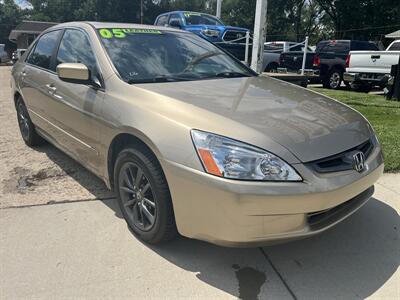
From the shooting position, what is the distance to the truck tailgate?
1174 centimetres

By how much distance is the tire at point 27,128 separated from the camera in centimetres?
540

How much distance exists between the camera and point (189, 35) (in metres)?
4.47

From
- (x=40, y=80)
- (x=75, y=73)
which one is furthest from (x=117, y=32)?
(x=40, y=80)

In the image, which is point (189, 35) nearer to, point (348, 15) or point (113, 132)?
point (113, 132)

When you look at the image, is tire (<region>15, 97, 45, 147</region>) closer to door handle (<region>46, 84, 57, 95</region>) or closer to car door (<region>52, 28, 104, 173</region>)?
door handle (<region>46, 84, 57, 95</region>)

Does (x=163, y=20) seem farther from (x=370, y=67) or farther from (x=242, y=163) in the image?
(x=242, y=163)

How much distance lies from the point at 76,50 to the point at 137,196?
5.78 ft

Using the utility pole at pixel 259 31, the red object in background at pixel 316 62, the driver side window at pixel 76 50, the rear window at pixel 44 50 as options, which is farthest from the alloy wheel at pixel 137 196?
the red object in background at pixel 316 62

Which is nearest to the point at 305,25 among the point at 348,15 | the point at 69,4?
the point at 348,15

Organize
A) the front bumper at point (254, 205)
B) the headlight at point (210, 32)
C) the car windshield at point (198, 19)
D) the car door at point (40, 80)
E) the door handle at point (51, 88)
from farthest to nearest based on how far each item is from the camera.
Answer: the car windshield at point (198, 19), the headlight at point (210, 32), the car door at point (40, 80), the door handle at point (51, 88), the front bumper at point (254, 205)

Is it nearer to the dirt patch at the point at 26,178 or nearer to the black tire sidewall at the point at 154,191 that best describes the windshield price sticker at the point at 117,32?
the black tire sidewall at the point at 154,191

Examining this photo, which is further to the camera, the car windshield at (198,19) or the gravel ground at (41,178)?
the car windshield at (198,19)

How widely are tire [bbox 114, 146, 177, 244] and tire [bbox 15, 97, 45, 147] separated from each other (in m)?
2.58

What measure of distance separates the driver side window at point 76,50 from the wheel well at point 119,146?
0.73 metres
